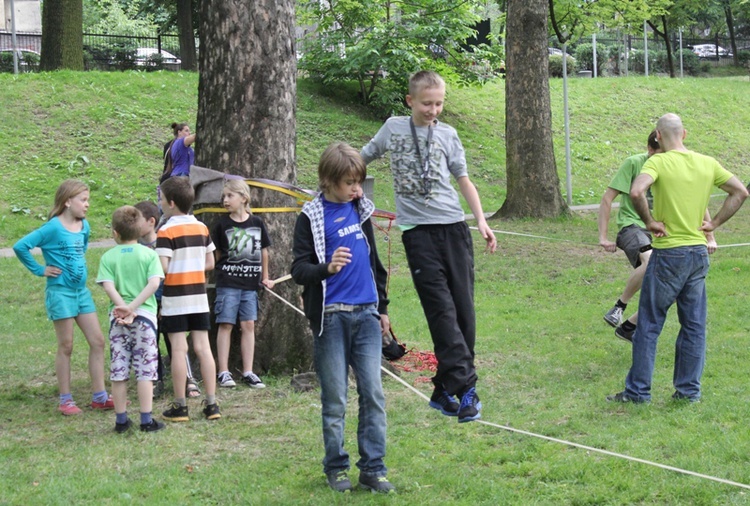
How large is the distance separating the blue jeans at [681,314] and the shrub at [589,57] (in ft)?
141

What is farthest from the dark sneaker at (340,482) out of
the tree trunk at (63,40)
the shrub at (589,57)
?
the shrub at (589,57)

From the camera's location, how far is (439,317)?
18.1 ft

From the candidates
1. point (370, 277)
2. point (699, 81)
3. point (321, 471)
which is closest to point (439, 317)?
point (370, 277)

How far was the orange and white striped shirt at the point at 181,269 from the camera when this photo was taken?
6.35m

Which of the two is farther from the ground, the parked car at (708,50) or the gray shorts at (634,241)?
the parked car at (708,50)

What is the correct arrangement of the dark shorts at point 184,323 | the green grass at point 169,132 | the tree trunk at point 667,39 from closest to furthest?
the dark shorts at point 184,323, the green grass at point 169,132, the tree trunk at point 667,39

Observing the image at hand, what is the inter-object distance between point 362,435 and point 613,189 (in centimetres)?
351

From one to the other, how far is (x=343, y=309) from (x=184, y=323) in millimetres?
1846

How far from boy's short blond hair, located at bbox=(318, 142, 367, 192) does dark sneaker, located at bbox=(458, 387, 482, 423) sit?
1.42 meters

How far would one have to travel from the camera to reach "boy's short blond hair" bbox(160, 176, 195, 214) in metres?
6.39

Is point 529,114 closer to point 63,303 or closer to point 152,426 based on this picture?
point 63,303

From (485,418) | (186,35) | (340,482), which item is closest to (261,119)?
(485,418)

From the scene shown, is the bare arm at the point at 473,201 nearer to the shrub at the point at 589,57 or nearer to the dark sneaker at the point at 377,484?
the dark sneaker at the point at 377,484

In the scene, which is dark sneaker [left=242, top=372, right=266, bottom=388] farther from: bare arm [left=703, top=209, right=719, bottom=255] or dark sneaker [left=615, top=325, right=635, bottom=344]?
bare arm [left=703, top=209, right=719, bottom=255]
